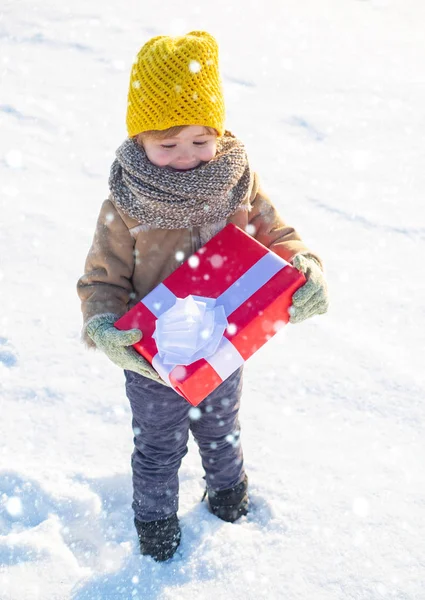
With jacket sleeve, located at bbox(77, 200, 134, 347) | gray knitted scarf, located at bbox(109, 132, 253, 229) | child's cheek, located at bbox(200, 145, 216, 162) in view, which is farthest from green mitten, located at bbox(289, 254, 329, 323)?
jacket sleeve, located at bbox(77, 200, 134, 347)

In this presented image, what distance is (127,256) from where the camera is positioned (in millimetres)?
1860

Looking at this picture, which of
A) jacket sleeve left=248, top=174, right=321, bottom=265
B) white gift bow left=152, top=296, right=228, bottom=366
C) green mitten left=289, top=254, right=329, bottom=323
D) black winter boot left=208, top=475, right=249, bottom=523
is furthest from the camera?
black winter boot left=208, top=475, right=249, bottom=523

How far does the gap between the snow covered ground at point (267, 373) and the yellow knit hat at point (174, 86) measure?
1339 millimetres

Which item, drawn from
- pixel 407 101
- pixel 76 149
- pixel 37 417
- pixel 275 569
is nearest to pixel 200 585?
pixel 275 569

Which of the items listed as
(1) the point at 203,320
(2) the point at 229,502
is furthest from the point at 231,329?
(2) the point at 229,502

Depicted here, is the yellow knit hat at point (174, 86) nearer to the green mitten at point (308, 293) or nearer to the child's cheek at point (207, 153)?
the child's cheek at point (207, 153)

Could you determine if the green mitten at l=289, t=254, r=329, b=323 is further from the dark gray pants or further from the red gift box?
the dark gray pants

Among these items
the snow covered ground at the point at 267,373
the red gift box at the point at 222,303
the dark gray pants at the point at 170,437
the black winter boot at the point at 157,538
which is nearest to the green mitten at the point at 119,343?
the red gift box at the point at 222,303

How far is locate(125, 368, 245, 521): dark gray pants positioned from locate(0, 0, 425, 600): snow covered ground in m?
0.18

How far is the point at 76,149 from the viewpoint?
15.0ft

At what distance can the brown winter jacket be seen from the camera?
1835 millimetres

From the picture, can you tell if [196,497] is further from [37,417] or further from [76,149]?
[76,149]

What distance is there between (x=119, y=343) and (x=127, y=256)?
28 centimetres

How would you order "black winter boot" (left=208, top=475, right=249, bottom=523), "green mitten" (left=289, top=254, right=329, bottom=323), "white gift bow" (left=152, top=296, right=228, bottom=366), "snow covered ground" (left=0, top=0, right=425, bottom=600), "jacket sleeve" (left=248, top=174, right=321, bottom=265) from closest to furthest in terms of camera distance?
"white gift bow" (left=152, top=296, right=228, bottom=366) → "green mitten" (left=289, top=254, right=329, bottom=323) → "jacket sleeve" (left=248, top=174, right=321, bottom=265) → "snow covered ground" (left=0, top=0, right=425, bottom=600) → "black winter boot" (left=208, top=475, right=249, bottom=523)
